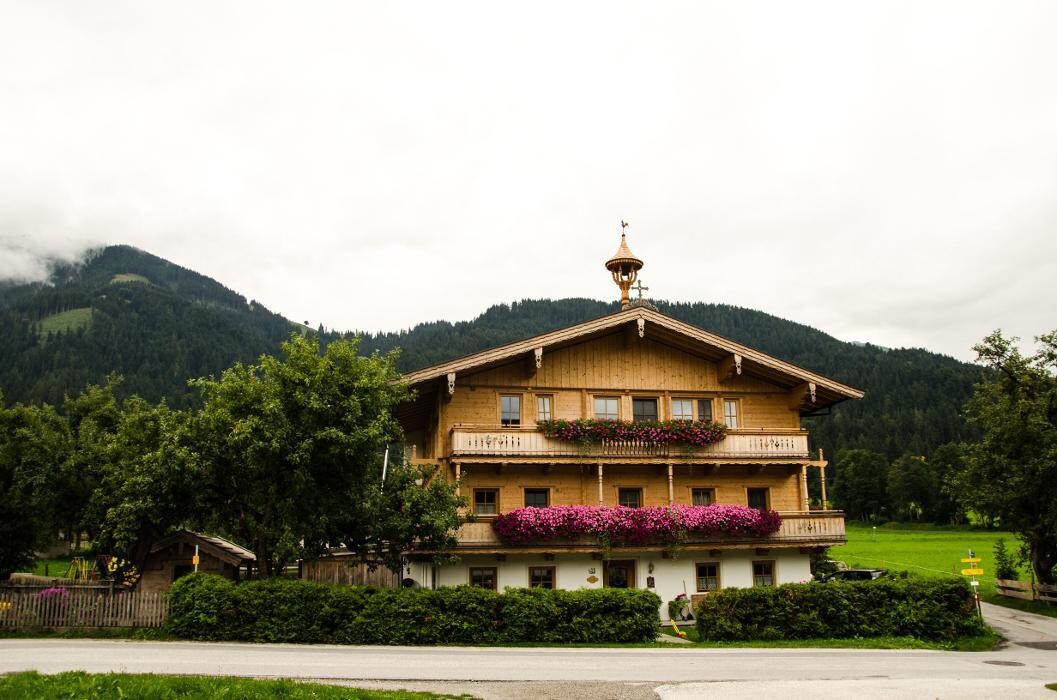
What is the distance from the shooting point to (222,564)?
27500mm

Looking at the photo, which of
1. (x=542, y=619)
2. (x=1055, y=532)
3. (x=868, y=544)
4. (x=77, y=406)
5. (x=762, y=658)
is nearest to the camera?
(x=762, y=658)

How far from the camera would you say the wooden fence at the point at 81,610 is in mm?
21688

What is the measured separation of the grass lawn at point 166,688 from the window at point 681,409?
19.2 meters

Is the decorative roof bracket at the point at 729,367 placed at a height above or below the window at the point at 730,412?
above

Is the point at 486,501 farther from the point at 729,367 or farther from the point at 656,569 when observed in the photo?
the point at 729,367

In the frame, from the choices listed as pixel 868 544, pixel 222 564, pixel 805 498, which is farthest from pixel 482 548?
pixel 868 544

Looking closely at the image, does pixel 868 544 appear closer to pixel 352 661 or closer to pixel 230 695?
pixel 352 661

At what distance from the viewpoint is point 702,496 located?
3045cm

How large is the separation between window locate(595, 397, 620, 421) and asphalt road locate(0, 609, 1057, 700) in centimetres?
1092

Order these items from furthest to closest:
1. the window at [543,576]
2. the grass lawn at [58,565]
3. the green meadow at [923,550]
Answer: the green meadow at [923,550], the grass lawn at [58,565], the window at [543,576]

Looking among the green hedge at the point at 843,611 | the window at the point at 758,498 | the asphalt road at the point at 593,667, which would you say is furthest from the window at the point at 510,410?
the asphalt road at the point at 593,667

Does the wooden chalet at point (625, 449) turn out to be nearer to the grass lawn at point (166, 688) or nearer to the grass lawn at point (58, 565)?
the grass lawn at point (166, 688)

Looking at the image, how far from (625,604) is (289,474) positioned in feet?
32.2

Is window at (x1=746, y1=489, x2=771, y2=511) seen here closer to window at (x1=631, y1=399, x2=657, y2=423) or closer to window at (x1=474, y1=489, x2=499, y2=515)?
window at (x1=631, y1=399, x2=657, y2=423)
